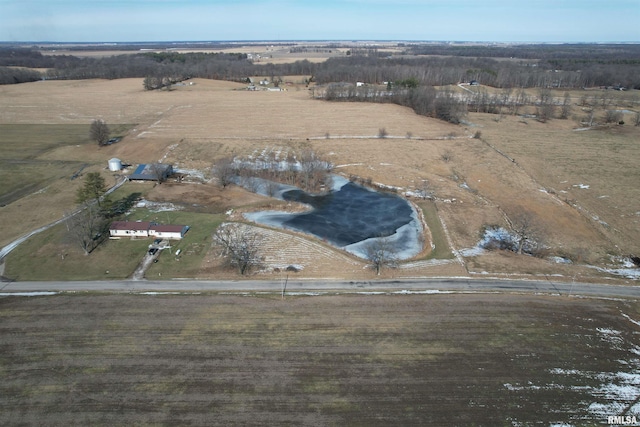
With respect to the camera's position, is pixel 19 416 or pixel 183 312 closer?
pixel 19 416

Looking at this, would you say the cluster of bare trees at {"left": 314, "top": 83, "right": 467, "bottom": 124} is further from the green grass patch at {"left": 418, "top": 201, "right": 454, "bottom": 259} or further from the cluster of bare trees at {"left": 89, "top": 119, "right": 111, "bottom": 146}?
the cluster of bare trees at {"left": 89, "top": 119, "right": 111, "bottom": 146}

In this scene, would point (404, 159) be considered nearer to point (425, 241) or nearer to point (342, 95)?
point (425, 241)

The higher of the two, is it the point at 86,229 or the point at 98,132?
the point at 98,132

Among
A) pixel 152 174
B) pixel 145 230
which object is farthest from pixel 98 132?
pixel 145 230

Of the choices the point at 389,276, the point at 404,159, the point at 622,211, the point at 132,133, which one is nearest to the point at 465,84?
the point at 404,159

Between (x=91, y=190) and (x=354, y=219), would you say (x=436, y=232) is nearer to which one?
(x=354, y=219)

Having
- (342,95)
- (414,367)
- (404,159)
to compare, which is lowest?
(414,367)
